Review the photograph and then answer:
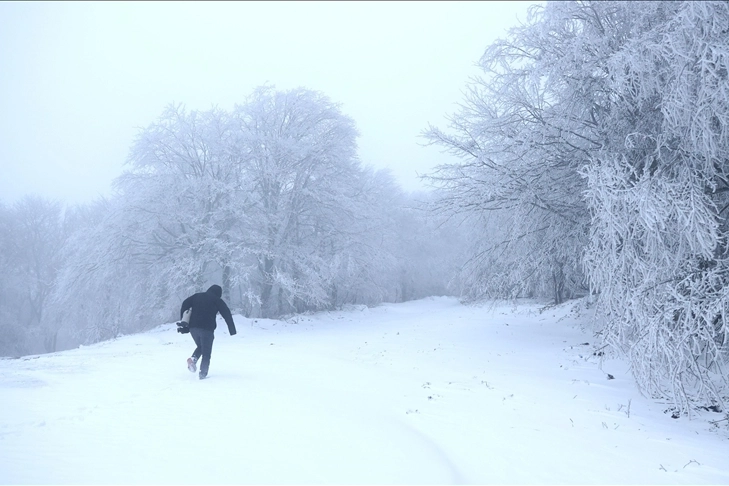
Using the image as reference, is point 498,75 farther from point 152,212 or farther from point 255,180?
point 152,212

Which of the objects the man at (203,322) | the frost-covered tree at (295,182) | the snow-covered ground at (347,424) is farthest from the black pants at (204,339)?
the frost-covered tree at (295,182)

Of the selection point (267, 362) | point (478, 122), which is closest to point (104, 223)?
point (267, 362)

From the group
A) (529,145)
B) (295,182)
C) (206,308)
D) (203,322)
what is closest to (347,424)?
(203,322)

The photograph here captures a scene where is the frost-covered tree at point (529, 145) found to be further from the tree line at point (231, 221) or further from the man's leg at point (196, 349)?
the tree line at point (231, 221)

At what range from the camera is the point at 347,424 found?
216 inches

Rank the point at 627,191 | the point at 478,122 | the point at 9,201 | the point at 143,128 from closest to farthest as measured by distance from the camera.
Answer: the point at 627,191, the point at 478,122, the point at 143,128, the point at 9,201

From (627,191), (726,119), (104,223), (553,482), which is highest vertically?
(104,223)

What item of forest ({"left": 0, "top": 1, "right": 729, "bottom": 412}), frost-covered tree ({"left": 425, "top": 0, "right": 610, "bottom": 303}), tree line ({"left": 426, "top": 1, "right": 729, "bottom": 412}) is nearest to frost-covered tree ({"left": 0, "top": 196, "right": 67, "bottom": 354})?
forest ({"left": 0, "top": 1, "right": 729, "bottom": 412})

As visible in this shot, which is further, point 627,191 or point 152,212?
point 152,212

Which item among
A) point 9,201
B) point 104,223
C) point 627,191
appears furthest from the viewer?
point 9,201

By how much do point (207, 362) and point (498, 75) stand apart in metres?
8.58

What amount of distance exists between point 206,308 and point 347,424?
A: 4046 millimetres

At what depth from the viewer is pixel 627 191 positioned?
6.71m

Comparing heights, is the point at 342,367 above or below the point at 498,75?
below
